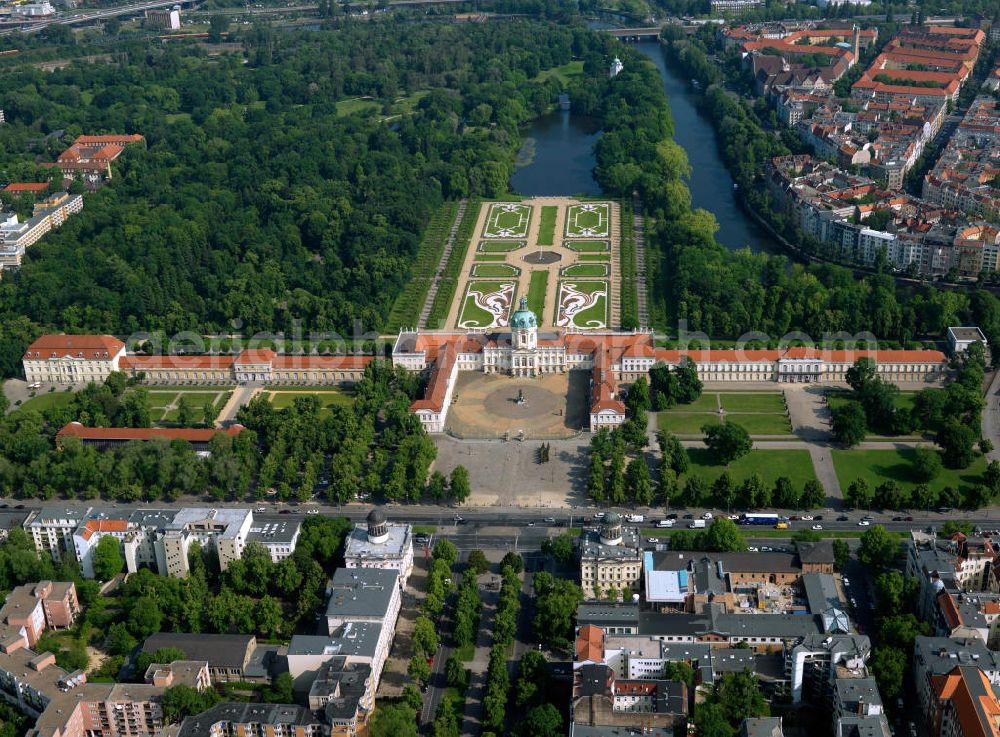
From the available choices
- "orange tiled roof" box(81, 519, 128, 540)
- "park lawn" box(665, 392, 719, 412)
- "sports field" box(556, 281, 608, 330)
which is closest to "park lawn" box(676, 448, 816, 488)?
"park lawn" box(665, 392, 719, 412)

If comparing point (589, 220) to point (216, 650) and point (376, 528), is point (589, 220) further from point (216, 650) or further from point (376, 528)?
point (216, 650)

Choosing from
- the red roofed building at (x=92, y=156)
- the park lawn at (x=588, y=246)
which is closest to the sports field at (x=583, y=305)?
the park lawn at (x=588, y=246)

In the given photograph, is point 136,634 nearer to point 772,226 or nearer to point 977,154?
point 772,226

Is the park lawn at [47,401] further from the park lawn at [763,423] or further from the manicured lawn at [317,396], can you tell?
the park lawn at [763,423]

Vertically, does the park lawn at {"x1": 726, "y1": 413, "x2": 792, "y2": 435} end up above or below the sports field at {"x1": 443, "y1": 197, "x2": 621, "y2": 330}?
above

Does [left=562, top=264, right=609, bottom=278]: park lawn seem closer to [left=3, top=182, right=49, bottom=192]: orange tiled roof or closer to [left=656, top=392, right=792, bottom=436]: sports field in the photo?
[left=656, top=392, right=792, bottom=436]: sports field

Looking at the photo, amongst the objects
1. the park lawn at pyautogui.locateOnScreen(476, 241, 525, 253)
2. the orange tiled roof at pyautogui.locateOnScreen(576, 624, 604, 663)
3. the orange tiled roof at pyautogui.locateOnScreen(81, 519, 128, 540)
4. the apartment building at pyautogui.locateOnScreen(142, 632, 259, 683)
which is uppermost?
the orange tiled roof at pyautogui.locateOnScreen(576, 624, 604, 663)

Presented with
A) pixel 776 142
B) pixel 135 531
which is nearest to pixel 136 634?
pixel 135 531
